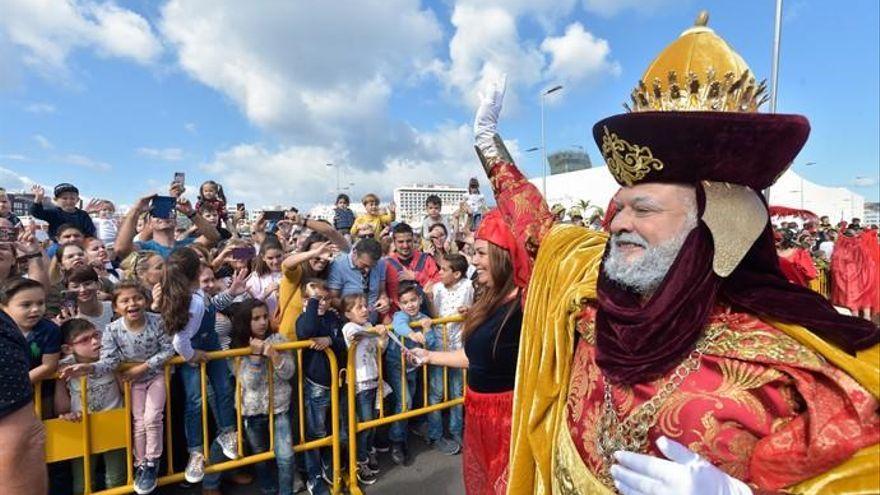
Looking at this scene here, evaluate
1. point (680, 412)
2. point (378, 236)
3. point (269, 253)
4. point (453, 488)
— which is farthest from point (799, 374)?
point (378, 236)

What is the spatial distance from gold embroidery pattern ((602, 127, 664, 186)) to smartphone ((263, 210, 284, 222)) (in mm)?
5760

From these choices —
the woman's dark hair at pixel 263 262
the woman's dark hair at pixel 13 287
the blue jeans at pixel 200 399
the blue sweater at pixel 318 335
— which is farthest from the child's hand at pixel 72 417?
the woman's dark hair at pixel 263 262

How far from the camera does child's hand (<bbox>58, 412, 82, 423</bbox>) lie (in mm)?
2895

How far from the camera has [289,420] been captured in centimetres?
362

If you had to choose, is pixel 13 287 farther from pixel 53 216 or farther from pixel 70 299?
pixel 53 216

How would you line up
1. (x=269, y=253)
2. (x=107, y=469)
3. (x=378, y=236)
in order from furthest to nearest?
1. (x=378, y=236)
2. (x=269, y=253)
3. (x=107, y=469)

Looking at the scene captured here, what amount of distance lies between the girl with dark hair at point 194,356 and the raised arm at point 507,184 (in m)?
2.33

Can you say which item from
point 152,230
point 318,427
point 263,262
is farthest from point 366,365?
point 152,230

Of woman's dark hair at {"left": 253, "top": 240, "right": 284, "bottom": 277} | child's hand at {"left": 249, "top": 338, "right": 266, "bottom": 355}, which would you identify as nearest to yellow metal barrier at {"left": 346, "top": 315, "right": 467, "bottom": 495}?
child's hand at {"left": 249, "top": 338, "right": 266, "bottom": 355}

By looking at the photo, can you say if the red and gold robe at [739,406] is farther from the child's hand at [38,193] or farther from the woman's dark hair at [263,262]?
the child's hand at [38,193]

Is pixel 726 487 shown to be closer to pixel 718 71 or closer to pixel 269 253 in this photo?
pixel 718 71

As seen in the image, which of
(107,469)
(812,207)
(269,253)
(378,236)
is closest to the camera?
(107,469)

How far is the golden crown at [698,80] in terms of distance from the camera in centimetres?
127

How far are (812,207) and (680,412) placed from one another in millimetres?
53828
